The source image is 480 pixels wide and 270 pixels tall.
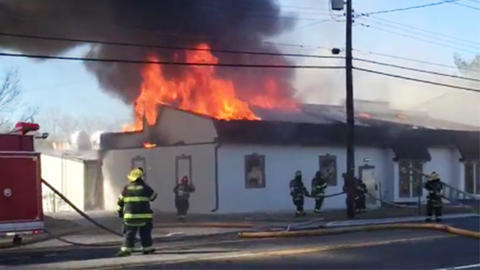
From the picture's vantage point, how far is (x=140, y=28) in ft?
70.6

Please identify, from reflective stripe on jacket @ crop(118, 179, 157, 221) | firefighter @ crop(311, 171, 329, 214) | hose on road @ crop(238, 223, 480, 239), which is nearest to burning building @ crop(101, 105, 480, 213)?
A: firefighter @ crop(311, 171, 329, 214)

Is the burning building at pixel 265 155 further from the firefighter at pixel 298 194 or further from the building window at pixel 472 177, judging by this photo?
the firefighter at pixel 298 194

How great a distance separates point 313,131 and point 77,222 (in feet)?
32.7

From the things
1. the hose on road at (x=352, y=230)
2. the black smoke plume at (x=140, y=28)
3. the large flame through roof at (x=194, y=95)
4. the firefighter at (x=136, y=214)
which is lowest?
the hose on road at (x=352, y=230)

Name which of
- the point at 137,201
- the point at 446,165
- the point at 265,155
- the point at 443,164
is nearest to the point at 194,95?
the point at 265,155

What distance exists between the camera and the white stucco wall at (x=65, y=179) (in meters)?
29.7

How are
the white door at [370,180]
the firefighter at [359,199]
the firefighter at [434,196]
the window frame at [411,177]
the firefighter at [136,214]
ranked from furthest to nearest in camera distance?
the window frame at [411,177]
the white door at [370,180]
the firefighter at [359,199]
the firefighter at [434,196]
the firefighter at [136,214]

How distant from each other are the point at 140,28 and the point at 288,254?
40.8ft

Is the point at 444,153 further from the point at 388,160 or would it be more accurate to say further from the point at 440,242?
the point at 440,242

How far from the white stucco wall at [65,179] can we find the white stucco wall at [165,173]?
1526 mm

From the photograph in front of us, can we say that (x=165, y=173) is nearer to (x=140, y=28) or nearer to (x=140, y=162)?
(x=140, y=162)

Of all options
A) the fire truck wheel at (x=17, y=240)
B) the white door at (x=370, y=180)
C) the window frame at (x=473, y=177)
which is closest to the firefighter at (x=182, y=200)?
the fire truck wheel at (x=17, y=240)

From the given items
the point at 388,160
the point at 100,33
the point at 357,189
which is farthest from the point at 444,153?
the point at 100,33

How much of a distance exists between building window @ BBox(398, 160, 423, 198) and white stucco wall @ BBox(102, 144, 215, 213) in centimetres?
954
